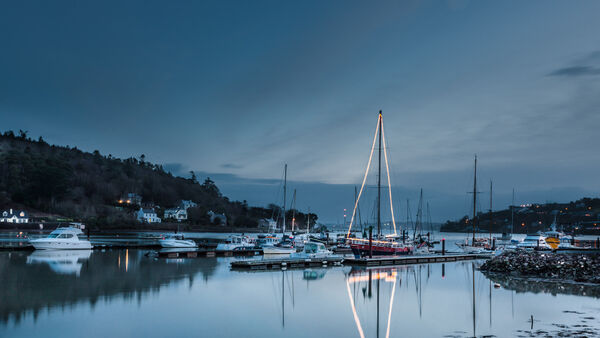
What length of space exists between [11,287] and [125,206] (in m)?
153

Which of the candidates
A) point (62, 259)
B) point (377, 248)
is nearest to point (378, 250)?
point (377, 248)

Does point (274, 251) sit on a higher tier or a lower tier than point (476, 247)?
lower

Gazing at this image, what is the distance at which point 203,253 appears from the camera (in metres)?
48.6

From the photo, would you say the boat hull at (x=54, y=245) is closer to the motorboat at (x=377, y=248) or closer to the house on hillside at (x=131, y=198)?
the motorboat at (x=377, y=248)

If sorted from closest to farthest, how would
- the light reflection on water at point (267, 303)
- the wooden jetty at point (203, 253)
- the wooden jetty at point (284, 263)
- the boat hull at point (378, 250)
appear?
the light reflection on water at point (267, 303)
the wooden jetty at point (284, 263)
the boat hull at point (378, 250)
the wooden jetty at point (203, 253)

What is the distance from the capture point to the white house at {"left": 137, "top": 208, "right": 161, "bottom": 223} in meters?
161

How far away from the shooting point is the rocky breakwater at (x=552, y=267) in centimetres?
3112

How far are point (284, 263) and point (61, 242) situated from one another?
83.6 ft

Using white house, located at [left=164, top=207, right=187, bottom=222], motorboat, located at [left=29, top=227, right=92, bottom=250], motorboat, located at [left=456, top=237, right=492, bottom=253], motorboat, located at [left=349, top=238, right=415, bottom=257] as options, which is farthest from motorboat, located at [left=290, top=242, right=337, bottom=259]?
white house, located at [left=164, top=207, right=187, bottom=222]

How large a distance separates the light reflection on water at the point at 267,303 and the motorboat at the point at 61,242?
12090 millimetres

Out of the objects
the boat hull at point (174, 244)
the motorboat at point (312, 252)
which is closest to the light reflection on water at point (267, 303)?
the motorboat at point (312, 252)

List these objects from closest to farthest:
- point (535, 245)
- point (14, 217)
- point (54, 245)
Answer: point (54, 245)
point (535, 245)
point (14, 217)

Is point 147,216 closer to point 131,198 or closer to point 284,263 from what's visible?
point 131,198

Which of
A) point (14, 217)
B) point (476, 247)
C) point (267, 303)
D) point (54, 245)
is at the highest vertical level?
point (267, 303)
